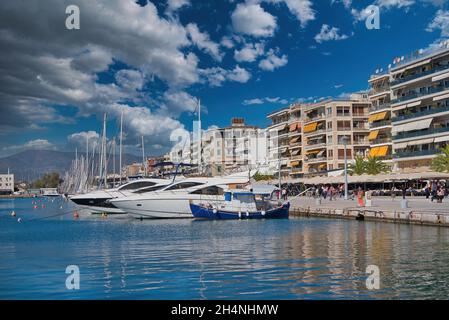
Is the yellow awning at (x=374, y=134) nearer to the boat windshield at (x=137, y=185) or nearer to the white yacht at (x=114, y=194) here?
the white yacht at (x=114, y=194)

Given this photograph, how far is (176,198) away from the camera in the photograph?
47.1 m

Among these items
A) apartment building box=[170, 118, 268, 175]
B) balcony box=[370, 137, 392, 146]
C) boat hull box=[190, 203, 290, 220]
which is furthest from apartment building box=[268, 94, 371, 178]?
boat hull box=[190, 203, 290, 220]

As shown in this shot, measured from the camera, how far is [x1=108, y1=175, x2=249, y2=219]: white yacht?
47031 millimetres

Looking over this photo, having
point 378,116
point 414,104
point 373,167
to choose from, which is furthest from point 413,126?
point 378,116

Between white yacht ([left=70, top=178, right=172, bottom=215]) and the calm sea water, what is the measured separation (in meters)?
18.2

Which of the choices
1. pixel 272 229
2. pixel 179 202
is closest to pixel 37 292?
pixel 272 229

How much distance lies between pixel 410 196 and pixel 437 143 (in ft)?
49.5

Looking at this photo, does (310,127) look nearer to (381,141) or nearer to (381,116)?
(381,141)

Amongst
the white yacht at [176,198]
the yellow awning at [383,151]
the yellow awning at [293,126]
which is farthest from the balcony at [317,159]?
the white yacht at [176,198]

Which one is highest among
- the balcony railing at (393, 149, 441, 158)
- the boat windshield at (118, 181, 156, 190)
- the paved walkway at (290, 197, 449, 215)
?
the balcony railing at (393, 149, 441, 158)

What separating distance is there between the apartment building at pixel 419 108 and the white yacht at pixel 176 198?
38.4 meters

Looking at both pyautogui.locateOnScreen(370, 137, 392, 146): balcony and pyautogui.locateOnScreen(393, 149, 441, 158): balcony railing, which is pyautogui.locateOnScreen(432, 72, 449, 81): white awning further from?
pyautogui.locateOnScreen(370, 137, 392, 146): balcony

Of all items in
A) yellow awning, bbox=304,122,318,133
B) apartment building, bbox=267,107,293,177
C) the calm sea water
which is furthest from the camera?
apartment building, bbox=267,107,293,177

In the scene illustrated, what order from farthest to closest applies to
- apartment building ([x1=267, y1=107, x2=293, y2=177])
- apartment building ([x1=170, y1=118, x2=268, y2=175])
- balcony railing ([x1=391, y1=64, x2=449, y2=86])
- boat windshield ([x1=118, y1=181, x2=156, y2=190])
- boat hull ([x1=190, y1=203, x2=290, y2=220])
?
apartment building ([x1=170, y1=118, x2=268, y2=175]) < apartment building ([x1=267, y1=107, x2=293, y2=177]) < balcony railing ([x1=391, y1=64, x2=449, y2=86]) < boat windshield ([x1=118, y1=181, x2=156, y2=190]) < boat hull ([x1=190, y1=203, x2=290, y2=220])
